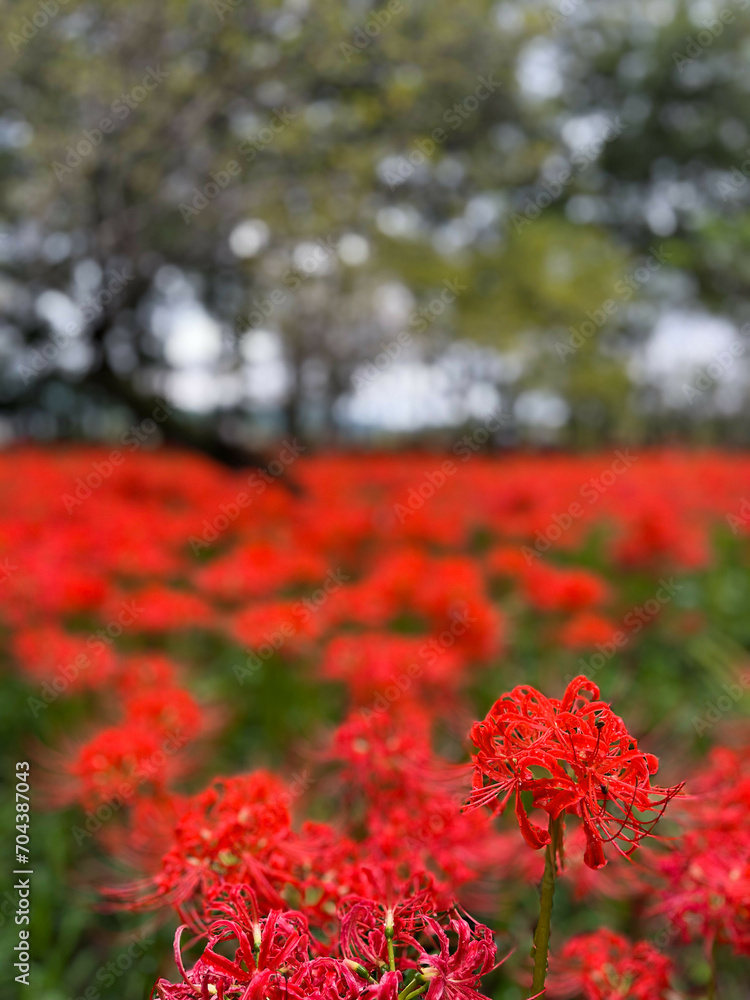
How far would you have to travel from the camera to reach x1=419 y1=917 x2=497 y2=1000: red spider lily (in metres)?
0.74

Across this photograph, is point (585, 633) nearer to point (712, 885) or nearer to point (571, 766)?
point (712, 885)

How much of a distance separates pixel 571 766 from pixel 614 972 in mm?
446

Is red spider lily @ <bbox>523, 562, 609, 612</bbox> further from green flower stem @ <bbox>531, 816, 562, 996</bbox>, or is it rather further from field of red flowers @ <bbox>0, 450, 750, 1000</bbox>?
green flower stem @ <bbox>531, 816, 562, 996</bbox>

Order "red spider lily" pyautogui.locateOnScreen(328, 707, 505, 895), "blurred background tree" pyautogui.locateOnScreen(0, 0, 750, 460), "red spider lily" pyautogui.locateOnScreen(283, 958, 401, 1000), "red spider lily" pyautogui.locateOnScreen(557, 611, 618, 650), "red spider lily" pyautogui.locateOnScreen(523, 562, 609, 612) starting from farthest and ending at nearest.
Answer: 1. "blurred background tree" pyautogui.locateOnScreen(0, 0, 750, 460)
2. "red spider lily" pyautogui.locateOnScreen(523, 562, 609, 612)
3. "red spider lily" pyautogui.locateOnScreen(557, 611, 618, 650)
4. "red spider lily" pyautogui.locateOnScreen(328, 707, 505, 895)
5. "red spider lily" pyautogui.locateOnScreen(283, 958, 401, 1000)

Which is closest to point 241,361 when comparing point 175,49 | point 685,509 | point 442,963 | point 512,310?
point 512,310

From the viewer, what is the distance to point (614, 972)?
1.04 m

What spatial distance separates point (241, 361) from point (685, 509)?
523 inches

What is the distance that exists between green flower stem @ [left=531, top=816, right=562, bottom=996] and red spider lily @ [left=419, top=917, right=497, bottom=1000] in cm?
4

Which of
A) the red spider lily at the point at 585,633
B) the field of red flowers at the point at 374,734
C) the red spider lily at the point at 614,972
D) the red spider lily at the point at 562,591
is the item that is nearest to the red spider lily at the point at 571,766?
the field of red flowers at the point at 374,734

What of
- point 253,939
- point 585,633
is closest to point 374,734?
point 253,939

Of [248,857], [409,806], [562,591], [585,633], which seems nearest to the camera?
[248,857]

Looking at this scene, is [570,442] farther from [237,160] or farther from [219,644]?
[219,644]

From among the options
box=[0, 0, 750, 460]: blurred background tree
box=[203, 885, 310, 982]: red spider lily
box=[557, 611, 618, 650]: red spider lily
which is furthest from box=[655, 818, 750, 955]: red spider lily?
box=[0, 0, 750, 460]: blurred background tree

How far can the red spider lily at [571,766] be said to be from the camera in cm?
73
